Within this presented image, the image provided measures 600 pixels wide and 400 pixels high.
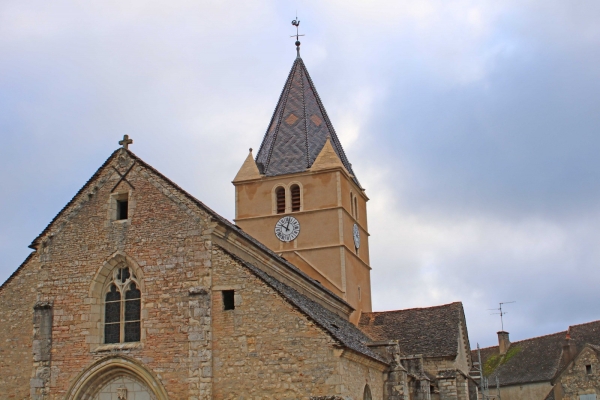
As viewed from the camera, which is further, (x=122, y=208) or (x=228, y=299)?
(x=122, y=208)

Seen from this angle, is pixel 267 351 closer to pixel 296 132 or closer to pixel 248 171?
pixel 248 171

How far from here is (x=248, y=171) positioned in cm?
3666

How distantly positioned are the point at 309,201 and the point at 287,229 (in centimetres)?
166

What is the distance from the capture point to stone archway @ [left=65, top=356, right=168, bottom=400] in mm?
19672

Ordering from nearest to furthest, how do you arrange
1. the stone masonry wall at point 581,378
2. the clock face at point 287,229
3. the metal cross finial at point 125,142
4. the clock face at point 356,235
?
the metal cross finial at point 125,142 < the clock face at point 287,229 < the clock face at point 356,235 < the stone masonry wall at point 581,378

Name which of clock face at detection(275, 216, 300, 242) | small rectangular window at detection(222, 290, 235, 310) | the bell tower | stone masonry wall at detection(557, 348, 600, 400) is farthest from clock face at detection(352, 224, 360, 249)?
small rectangular window at detection(222, 290, 235, 310)

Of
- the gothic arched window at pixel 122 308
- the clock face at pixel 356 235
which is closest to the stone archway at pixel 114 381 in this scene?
the gothic arched window at pixel 122 308

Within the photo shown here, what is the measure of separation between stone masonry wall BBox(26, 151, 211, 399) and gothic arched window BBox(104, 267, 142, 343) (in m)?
0.27

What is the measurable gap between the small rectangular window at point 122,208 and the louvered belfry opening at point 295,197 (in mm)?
14382

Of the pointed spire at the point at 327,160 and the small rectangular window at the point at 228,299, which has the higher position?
the pointed spire at the point at 327,160

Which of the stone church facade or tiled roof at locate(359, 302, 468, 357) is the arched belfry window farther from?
tiled roof at locate(359, 302, 468, 357)

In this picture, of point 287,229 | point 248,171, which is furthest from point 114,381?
point 248,171

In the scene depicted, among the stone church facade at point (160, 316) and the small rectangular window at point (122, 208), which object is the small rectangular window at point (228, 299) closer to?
the stone church facade at point (160, 316)

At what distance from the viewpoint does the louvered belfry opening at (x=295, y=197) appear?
1398 inches
